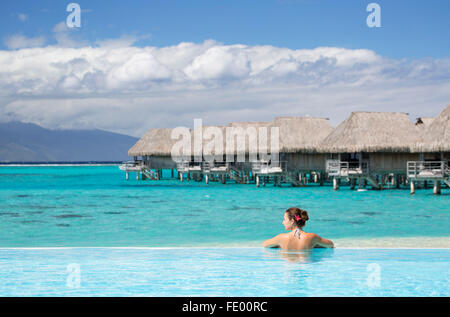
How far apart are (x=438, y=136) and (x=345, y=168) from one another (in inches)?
244

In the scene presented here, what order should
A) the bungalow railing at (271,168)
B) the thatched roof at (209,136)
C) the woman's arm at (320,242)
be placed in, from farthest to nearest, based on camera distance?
the thatched roof at (209,136) → the bungalow railing at (271,168) → the woman's arm at (320,242)

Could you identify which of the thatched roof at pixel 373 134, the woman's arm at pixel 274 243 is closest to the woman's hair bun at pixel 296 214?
the woman's arm at pixel 274 243

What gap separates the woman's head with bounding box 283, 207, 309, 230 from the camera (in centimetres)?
871

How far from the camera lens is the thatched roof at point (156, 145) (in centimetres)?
5113

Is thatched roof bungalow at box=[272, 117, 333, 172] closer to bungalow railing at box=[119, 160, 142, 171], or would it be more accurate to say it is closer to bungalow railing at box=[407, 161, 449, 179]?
bungalow railing at box=[407, 161, 449, 179]

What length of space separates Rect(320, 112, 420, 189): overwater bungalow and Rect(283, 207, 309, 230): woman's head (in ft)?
78.5

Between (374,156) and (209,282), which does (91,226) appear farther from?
(374,156)

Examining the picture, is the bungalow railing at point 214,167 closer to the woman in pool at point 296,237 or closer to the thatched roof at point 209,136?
the thatched roof at point 209,136

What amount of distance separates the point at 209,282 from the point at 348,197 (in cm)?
2169

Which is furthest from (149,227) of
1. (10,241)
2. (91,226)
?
(10,241)

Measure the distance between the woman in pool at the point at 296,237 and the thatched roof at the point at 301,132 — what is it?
26427 mm

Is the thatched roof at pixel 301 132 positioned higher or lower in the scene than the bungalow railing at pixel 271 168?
higher

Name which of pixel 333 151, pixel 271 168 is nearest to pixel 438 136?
pixel 333 151
